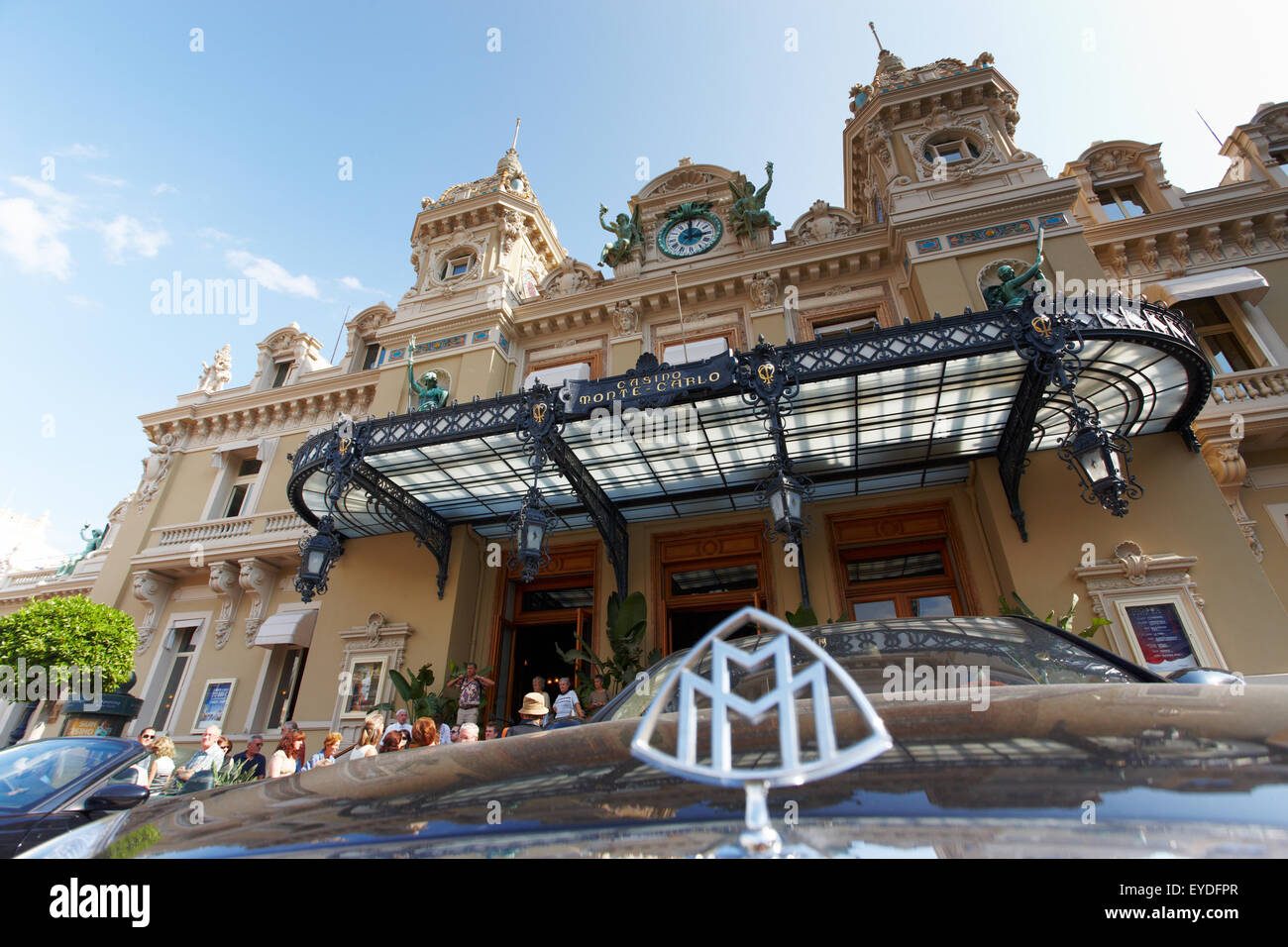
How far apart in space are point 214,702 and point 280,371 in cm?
951

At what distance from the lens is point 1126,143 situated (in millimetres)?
13039

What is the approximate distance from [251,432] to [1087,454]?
725 inches

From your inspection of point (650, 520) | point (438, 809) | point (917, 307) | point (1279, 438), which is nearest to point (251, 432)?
point (650, 520)

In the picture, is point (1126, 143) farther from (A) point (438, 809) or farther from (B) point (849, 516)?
(A) point (438, 809)

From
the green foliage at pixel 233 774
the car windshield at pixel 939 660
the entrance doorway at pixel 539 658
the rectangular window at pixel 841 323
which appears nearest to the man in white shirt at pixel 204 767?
the green foliage at pixel 233 774

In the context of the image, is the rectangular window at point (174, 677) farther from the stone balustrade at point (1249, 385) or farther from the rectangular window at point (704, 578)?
the stone balustrade at point (1249, 385)

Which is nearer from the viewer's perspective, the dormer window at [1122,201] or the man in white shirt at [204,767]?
the man in white shirt at [204,767]

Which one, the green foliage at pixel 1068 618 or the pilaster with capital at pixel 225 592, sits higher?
the pilaster with capital at pixel 225 592

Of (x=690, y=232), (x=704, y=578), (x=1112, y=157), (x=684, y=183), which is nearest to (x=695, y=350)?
(x=690, y=232)

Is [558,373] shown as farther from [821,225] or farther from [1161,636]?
[1161,636]

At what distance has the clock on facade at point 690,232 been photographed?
14.1 metres

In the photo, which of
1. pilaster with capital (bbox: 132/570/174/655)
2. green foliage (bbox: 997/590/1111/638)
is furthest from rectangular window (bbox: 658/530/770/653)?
pilaster with capital (bbox: 132/570/174/655)

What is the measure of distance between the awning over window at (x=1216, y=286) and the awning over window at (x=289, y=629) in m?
17.2

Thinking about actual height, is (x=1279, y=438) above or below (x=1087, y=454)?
above
